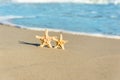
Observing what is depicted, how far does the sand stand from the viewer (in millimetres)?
5840

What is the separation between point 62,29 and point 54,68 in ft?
19.6

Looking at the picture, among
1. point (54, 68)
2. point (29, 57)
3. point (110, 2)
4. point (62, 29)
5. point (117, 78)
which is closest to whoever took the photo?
point (117, 78)

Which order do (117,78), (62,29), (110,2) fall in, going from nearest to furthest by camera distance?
1. (117,78)
2. (62,29)
3. (110,2)

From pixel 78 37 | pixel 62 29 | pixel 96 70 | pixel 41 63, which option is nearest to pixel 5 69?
pixel 41 63

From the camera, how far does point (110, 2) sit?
2673cm

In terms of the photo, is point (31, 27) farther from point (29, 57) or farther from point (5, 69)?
point (5, 69)

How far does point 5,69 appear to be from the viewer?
19.5 feet

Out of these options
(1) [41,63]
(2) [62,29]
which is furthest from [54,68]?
(2) [62,29]

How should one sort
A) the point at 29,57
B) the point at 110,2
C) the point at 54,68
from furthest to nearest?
the point at 110,2 → the point at 29,57 → the point at 54,68

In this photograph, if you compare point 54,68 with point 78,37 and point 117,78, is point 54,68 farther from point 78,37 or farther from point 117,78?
point 78,37

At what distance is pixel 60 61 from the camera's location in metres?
6.81

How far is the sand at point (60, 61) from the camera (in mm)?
5840

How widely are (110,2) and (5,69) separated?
21.4m

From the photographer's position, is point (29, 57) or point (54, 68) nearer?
point (54, 68)
